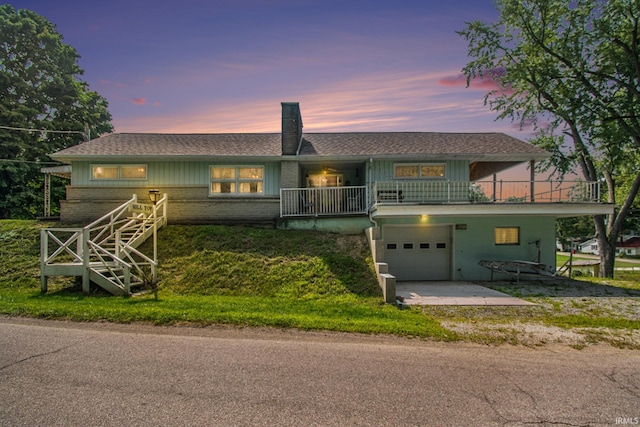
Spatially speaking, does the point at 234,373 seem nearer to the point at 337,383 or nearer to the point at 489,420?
the point at 337,383

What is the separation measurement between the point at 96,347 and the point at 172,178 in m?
10.6

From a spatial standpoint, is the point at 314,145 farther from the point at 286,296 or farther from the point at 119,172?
the point at 119,172

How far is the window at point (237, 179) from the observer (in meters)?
14.5

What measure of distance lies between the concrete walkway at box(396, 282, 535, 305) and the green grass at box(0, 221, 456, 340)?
4.79 ft

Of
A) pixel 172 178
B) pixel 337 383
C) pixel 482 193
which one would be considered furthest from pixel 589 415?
pixel 172 178

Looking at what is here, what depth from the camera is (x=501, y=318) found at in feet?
23.2

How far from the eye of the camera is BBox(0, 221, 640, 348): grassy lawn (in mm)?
6238

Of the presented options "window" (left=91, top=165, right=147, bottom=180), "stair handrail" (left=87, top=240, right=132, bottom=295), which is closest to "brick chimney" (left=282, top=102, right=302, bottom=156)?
"window" (left=91, top=165, right=147, bottom=180)

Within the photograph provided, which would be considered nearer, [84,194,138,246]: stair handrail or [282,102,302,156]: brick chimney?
[84,194,138,246]: stair handrail

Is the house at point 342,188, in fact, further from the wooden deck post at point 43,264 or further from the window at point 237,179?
the wooden deck post at point 43,264

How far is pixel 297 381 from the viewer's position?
3.95 m

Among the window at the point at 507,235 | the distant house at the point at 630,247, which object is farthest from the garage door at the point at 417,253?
the distant house at the point at 630,247

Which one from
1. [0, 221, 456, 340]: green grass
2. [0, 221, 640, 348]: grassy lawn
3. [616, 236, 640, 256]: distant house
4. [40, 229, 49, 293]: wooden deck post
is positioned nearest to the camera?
[0, 221, 640, 348]: grassy lawn

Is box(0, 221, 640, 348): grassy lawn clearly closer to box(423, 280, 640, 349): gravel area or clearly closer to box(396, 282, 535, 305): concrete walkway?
box(423, 280, 640, 349): gravel area
